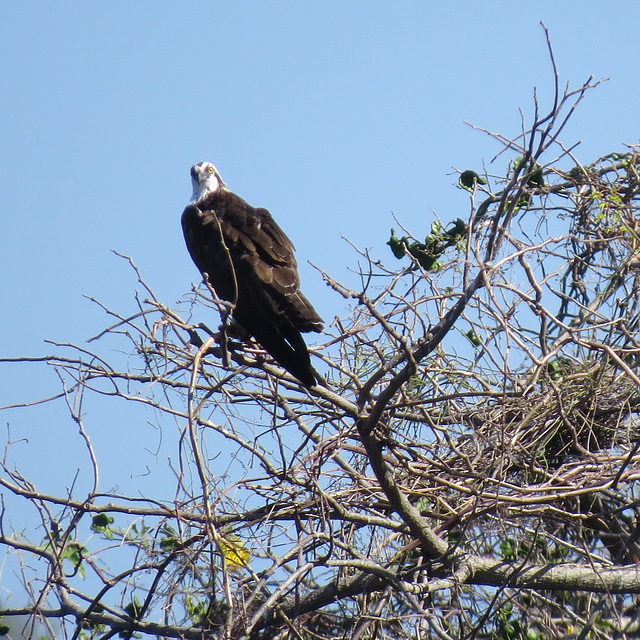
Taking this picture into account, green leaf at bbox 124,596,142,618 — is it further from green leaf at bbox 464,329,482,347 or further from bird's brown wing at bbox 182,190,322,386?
green leaf at bbox 464,329,482,347

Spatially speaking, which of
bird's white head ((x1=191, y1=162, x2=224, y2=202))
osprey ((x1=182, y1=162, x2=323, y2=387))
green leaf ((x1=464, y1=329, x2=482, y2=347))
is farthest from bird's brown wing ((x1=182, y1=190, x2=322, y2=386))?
green leaf ((x1=464, y1=329, x2=482, y2=347))

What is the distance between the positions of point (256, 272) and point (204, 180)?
6.40 ft

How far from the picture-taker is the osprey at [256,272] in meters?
4.00

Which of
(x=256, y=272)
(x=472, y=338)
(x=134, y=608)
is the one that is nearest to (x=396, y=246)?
(x=472, y=338)

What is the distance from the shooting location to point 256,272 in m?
4.32

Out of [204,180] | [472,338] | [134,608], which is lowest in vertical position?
[134,608]

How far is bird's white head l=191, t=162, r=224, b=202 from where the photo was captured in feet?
19.5

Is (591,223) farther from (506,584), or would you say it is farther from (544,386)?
(506,584)

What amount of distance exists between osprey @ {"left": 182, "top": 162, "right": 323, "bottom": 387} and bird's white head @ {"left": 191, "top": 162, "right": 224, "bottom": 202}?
1.73 feet

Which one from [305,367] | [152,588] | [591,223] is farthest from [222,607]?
[591,223]

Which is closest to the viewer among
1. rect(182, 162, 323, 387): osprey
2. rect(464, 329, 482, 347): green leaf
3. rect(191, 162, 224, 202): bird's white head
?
rect(182, 162, 323, 387): osprey

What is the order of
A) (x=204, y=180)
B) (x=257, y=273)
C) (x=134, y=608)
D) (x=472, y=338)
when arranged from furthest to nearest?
(x=204, y=180), (x=472, y=338), (x=257, y=273), (x=134, y=608)

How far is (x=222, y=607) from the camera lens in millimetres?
3707

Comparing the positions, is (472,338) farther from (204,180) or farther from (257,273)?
(204,180)
